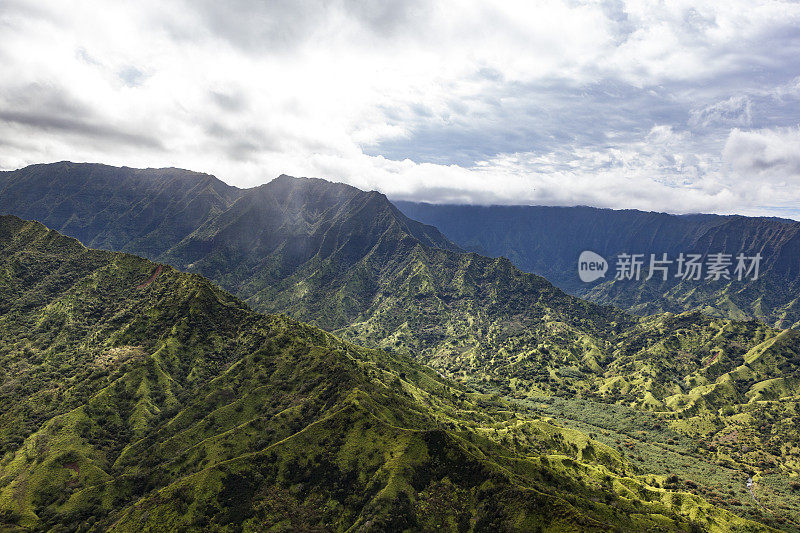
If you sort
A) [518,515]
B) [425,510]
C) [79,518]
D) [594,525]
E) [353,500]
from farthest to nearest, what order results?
1. [79,518]
2. [353,500]
3. [425,510]
4. [518,515]
5. [594,525]

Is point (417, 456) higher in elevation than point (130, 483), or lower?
higher

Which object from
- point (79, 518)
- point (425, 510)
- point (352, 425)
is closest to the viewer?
point (425, 510)

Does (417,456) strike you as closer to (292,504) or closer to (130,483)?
(292,504)

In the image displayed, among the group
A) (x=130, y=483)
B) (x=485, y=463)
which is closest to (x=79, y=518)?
(x=130, y=483)

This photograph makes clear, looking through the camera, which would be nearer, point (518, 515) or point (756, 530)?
point (518, 515)

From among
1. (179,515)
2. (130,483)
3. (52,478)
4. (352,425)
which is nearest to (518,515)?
(352,425)

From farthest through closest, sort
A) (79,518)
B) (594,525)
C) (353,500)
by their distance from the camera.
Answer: (79,518)
(353,500)
(594,525)

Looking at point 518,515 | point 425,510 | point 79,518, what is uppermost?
point 518,515

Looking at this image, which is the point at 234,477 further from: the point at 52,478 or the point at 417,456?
the point at 52,478

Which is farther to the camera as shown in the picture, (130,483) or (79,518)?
(130,483)
